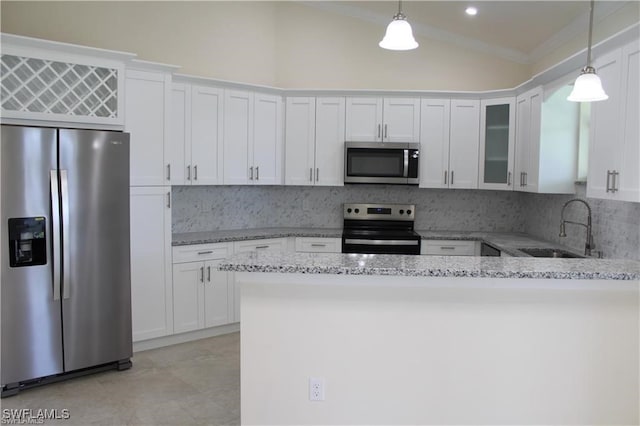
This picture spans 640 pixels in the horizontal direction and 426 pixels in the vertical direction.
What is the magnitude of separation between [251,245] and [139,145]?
1398 millimetres

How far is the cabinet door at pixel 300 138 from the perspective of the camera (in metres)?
5.04

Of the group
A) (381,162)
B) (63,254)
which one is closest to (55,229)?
(63,254)

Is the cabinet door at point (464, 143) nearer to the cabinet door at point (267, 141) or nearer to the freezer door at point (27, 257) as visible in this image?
the cabinet door at point (267, 141)

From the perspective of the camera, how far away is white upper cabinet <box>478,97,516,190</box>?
4.71 m

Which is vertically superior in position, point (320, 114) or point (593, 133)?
point (320, 114)

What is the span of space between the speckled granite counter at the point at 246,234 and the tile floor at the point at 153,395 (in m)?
1.00

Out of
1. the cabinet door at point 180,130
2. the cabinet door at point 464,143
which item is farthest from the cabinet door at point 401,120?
the cabinet door at point 180,130

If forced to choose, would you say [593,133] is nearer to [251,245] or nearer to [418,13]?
[418,13]

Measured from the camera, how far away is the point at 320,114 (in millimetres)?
5031

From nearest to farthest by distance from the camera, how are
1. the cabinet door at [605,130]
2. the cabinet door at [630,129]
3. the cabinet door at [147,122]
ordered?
the cabinet door at [630,129] → the cabinet door at [605,130] → the cabinet door at [147,122]

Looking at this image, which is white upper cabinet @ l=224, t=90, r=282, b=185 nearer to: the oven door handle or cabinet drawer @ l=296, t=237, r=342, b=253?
cabinet drawer @ l=296, t=237, r=342, b=253

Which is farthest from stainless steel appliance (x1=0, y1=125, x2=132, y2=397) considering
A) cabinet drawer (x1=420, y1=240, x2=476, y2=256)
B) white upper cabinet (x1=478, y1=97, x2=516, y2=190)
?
white upper cabinet (x1=478, y1=97, x2=516, y2=190)

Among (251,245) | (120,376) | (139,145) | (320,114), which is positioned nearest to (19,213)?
(139,145)

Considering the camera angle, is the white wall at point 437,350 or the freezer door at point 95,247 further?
the freezer door at point 95,247
